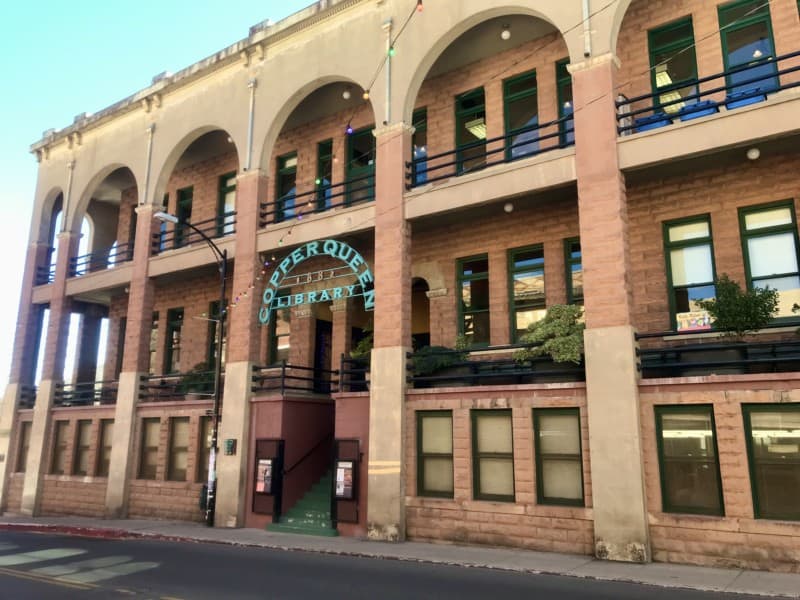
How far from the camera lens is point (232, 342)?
1775 cm

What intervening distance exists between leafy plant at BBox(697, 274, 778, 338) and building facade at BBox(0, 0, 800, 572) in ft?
1.75

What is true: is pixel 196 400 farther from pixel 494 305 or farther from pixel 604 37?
pixel 604 37

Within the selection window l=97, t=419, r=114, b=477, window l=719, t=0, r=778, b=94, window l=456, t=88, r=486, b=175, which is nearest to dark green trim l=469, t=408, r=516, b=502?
window l=456, t=88, r=486, b=175

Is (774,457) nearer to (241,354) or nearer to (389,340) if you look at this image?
(389,340)

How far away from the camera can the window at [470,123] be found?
17.2 metres

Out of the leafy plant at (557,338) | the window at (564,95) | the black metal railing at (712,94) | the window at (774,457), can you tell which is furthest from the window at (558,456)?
the window at (564,95)

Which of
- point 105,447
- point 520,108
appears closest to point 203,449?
point 105,447

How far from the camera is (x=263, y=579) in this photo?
984 cm

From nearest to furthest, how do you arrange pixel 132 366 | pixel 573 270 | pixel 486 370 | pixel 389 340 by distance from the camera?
pixel 486 370
pixel 389 340
pixel 573 270
pixel 132 366

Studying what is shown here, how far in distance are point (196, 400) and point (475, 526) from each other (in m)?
10.0

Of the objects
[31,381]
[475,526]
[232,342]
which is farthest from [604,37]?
[31,381]

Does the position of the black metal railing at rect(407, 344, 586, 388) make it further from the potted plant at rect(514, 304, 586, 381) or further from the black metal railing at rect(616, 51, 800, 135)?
the black metal railing at rect(616, 51, 800, 135)

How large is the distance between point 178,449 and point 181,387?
7.40 ft

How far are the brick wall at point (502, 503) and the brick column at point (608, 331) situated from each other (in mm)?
454
